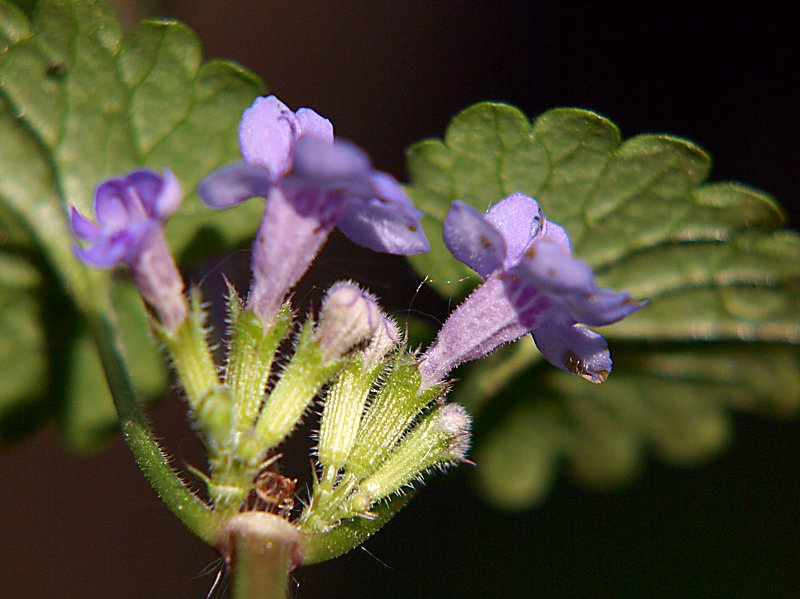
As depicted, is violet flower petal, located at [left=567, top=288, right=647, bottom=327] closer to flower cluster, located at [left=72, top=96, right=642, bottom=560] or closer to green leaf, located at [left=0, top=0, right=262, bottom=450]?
flower cluster, located at [left=72, top=96, right=642, bottom=560]

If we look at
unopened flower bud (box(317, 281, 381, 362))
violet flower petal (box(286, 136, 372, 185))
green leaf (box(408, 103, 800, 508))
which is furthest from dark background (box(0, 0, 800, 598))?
violet flower petal (box(286, 136, 372, 185))

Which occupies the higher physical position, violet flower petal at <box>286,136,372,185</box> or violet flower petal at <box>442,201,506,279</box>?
violet flower petal at <box>286,136,372,185</box>

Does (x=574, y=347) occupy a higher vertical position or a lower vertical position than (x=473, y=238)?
lower

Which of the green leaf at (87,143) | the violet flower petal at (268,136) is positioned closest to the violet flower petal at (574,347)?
the violet flower petal at (268,136)

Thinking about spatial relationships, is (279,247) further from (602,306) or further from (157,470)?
(602,306)

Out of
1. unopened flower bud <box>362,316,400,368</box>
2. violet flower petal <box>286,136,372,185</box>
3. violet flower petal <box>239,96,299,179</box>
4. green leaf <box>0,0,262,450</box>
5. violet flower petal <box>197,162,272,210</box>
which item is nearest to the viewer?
violet flower petal <box>286,136,372,185</box>

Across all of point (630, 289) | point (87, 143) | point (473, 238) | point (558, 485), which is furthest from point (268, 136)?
point (558, 485)
